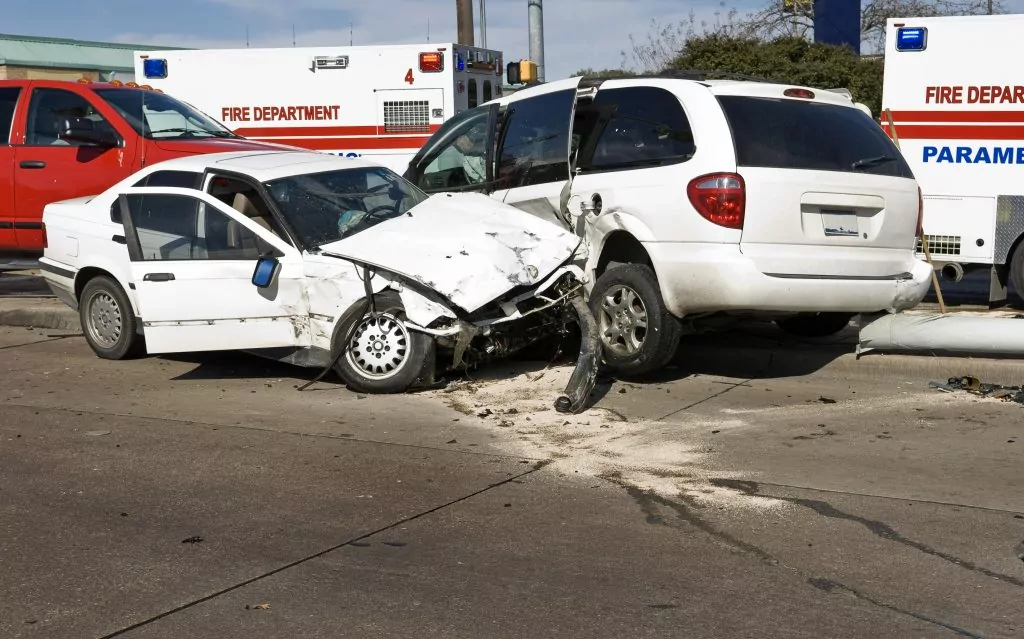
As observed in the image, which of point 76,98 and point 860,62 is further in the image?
point 860,62

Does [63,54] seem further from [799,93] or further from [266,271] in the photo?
[799,93]

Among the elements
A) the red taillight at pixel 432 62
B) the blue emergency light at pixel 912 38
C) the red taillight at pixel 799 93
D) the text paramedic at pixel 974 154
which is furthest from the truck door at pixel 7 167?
the text paramedic at pixel 974 154

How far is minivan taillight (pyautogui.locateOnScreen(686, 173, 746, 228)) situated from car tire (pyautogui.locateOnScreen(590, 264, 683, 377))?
71cm

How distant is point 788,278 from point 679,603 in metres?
3.71

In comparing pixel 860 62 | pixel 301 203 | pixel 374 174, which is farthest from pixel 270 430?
pixel 860 62

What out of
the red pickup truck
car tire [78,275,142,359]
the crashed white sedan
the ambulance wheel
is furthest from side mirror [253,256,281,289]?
the ambulance wheel

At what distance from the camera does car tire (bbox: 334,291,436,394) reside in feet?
27.6

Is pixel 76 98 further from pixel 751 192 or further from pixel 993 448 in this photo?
pixel 993 448

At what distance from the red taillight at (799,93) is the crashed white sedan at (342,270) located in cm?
175

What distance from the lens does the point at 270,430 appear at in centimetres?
772

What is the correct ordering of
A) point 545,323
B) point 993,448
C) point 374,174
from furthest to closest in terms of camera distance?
point 374,174, point 545,323, point 993,448

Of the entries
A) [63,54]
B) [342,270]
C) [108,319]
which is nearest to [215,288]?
[342,270]

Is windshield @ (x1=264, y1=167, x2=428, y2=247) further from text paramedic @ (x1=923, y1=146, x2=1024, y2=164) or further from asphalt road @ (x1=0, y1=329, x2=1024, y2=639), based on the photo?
text paramedic @ (x1=923, y1=146, x2=1024, y2=164)

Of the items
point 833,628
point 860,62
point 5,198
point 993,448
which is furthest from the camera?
point 860,62
